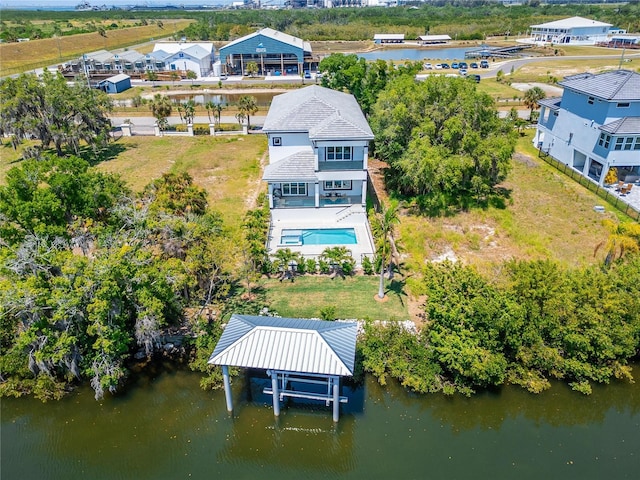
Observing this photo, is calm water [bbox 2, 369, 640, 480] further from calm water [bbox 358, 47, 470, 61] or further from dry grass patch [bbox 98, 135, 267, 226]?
calm water [bbox 358, 47, 470, 61]

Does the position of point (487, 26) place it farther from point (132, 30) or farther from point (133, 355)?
point (133, 355)

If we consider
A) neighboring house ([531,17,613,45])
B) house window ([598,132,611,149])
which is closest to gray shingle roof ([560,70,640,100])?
house window ([598,132,611,149])

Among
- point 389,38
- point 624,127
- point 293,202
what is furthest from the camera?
point 389,38

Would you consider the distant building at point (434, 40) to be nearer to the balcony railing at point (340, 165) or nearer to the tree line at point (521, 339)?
the balcony railing at point (340, 165)

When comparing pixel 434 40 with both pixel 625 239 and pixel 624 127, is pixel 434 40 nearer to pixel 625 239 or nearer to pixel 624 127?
pixel 624 127

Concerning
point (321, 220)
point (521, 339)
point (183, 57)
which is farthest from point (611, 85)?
point (183, 57)
